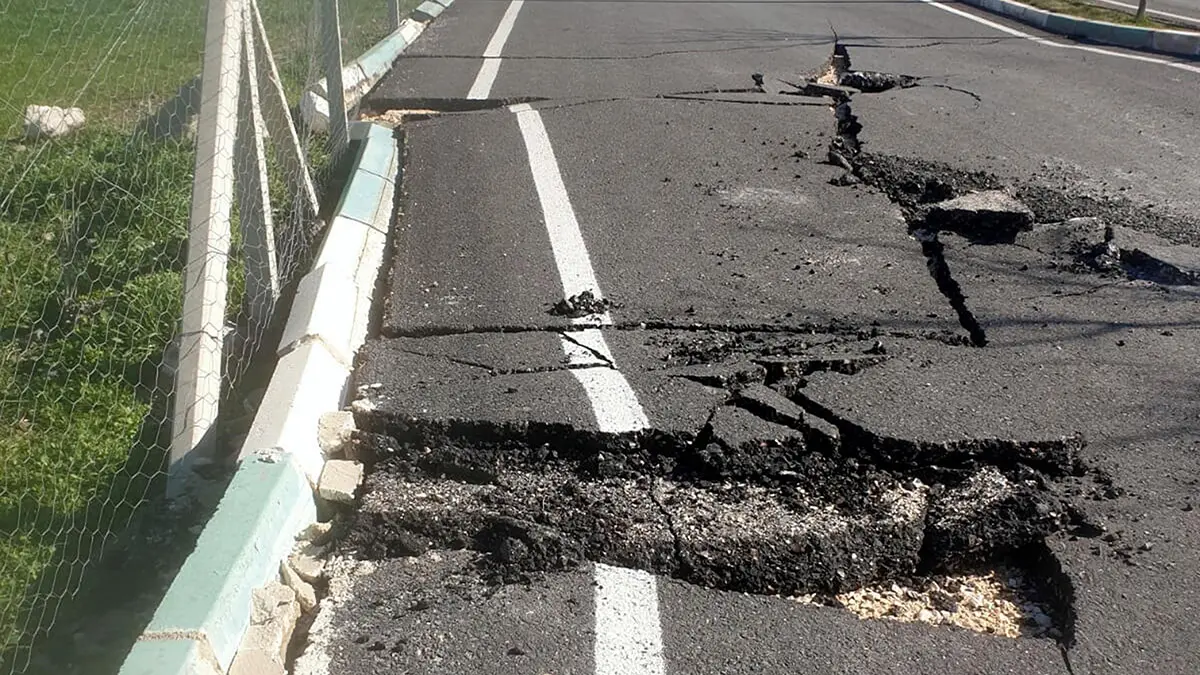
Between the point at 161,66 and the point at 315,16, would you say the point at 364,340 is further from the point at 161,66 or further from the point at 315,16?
the point at 161,66

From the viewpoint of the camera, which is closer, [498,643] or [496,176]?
[498,643]

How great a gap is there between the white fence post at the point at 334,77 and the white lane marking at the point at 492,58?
7.22 feet

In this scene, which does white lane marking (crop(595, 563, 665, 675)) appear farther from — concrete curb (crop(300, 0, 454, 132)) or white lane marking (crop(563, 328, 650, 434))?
concrete curb (crop(300, 0, 454, 132))

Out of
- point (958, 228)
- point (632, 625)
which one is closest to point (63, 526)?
point (632, 625)

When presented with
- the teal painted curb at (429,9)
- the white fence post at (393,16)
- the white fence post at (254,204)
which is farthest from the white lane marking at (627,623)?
the teal painted curb at (429,9)

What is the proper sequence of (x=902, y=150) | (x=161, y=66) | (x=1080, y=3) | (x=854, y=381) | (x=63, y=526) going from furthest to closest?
1. (x=1080, y=3)
2. (x=161, y=66)
3. (x=902, y=150)
4. (x=854, y=381)
5. (x=63, y=526)

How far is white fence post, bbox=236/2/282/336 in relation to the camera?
4625 millimetres

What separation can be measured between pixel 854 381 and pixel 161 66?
21.7ft

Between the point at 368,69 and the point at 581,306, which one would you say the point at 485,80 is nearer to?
the point at 368,69

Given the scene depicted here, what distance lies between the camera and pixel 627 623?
10.4 ft

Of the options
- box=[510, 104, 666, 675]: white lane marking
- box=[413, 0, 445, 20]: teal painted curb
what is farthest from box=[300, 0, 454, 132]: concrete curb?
box=[510, 104, 666, 675]: white lane marking

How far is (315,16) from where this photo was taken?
6.80m

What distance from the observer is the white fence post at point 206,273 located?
378 cm

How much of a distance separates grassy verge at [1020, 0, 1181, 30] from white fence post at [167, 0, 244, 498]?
11.5m
